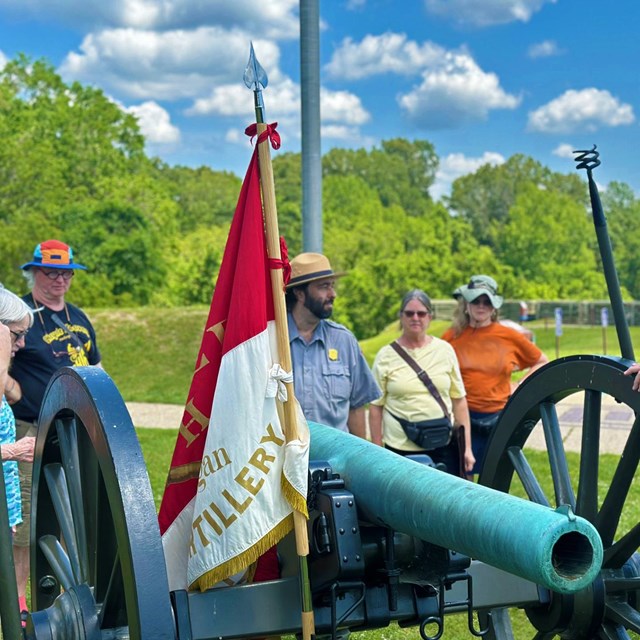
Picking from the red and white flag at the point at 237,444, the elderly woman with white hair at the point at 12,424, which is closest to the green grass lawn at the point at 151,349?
the elderly woman with white hair at the point at 12,424

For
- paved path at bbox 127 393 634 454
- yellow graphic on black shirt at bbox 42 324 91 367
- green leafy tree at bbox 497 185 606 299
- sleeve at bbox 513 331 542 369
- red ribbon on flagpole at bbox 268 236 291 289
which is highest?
green leafy tree at bbox 497 185 606 299

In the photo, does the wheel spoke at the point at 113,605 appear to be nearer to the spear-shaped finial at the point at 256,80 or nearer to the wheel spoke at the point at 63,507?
the wheel spoke at the point at 63,507

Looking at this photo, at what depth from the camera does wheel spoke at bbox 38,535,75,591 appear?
3.45 metres

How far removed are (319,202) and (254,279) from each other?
4147 millimetres

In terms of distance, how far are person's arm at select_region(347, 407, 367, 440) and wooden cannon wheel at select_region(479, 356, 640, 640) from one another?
Answer: 1838mm

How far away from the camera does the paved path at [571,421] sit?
11.3m

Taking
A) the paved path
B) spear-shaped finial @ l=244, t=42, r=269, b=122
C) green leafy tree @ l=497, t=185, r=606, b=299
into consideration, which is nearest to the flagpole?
spear-shaped finial @ l=244, t=42, r=269, b=122

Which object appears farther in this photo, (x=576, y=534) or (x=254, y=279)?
(x=254, y=279)

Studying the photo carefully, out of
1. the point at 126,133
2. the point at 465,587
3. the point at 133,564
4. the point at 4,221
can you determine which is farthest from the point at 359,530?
the point at 126,133

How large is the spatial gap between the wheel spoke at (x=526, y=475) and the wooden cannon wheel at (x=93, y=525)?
1596 mm

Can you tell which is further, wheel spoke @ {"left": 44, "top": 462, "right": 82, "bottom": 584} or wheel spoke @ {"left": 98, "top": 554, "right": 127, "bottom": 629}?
wheel spoke @ {"left": 44, "top": 462, "right": 82, "bottom": 584}

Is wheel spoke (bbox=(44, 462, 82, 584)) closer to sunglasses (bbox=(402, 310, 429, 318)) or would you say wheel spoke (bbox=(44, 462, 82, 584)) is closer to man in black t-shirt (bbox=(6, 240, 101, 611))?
man in black t-shirt (bbox=(6, 240, 101, 611))

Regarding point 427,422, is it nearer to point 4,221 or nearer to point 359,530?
point 359,530

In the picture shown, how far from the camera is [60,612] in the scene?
305cm
